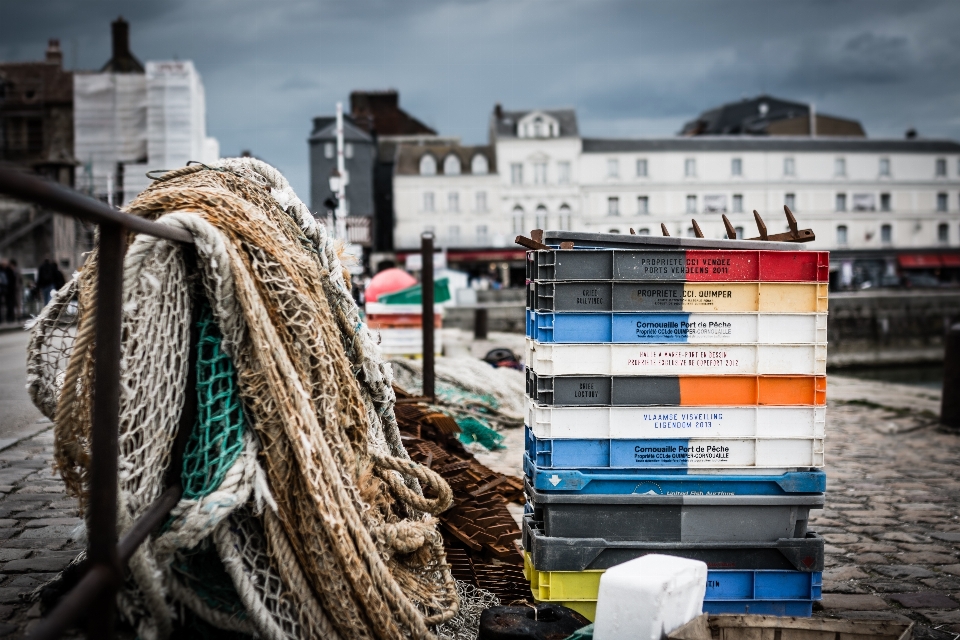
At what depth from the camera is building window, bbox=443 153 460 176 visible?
64.6m

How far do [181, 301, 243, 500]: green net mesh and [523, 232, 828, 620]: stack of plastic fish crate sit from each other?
1.36 meters

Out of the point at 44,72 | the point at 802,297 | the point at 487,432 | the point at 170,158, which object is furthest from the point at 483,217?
the point at 802,297

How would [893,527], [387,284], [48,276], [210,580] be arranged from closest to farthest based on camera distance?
[210,580]
[893,527]
[387,284]
[48,276]

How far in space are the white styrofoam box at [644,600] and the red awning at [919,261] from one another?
70.6 metres

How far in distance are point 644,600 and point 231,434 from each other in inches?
58.1

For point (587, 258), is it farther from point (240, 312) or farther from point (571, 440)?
point (240, 312)

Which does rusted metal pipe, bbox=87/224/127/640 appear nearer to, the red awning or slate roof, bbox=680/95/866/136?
the red awning

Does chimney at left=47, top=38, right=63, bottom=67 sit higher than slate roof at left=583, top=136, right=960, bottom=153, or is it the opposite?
chimney at left=47, top=38, right=63, bottom=67

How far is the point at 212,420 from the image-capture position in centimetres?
288

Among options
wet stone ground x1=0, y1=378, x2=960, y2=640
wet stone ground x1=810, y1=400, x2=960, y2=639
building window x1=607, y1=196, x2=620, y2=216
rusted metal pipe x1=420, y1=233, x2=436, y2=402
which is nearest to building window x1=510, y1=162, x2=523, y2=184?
building window x1=607, y1=196, x2=620, y2=216

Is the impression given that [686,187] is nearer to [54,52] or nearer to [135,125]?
[135,125]

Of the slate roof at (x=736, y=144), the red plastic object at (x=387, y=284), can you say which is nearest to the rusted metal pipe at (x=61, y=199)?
the red plastic object at (x=387, y=284)

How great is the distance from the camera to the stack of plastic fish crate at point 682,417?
3.78 meters

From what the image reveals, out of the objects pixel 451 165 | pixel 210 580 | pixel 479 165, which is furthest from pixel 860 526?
pixel 451 165
